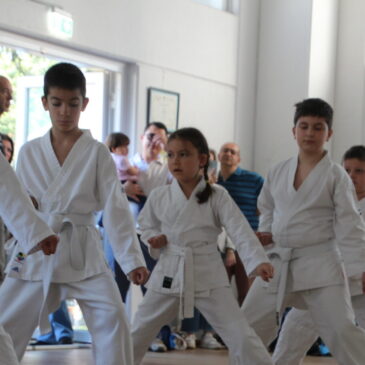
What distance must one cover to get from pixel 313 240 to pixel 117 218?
3.17 feet

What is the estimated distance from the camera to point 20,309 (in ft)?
9.77

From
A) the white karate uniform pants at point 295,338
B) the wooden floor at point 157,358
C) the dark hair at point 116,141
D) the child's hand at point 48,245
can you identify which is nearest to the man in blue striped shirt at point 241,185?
the dark hair at point 116,141

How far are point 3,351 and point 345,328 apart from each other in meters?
1.60

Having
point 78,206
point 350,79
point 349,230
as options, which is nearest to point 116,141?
point 349,230

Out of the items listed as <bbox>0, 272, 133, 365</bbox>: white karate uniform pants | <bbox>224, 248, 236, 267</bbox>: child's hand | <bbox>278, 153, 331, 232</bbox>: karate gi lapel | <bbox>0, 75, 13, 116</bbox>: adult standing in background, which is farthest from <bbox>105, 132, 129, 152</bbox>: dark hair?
<bbox>0, 272, 133, 365</bbox>: white karate uniform pants

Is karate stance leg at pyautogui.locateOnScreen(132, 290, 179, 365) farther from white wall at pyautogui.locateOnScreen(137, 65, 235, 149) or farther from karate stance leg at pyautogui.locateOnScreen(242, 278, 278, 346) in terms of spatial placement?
white wall at pyautogui.locateOnScreen(137, 65, 235, 149)

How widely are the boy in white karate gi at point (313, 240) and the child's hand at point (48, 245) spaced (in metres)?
1.16

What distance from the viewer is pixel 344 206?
355 cm

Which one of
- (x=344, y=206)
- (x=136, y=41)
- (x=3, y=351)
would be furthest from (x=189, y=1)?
(x=3, y=351)

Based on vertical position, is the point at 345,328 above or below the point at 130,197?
below

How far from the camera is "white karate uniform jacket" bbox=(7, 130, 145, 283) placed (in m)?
3.03

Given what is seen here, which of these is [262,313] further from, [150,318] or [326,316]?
[150,318]

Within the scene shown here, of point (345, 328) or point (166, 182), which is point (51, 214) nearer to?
point (345, 328)

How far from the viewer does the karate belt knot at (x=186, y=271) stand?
3.55 m
